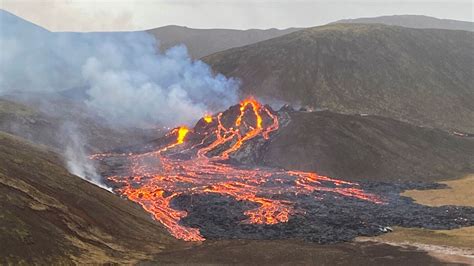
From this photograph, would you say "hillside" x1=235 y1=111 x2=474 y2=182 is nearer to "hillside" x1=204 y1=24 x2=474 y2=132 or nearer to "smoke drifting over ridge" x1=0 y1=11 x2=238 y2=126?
"hillside" x1=204 y1=24 x2=474 y2=132

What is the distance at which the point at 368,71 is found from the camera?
15588cm

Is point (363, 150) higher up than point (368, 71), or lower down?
lower down

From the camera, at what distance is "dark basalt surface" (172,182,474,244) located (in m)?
51.6

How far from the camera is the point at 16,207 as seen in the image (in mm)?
38469

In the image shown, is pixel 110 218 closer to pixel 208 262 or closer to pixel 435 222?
pixel 208 262

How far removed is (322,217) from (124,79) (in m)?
88.7

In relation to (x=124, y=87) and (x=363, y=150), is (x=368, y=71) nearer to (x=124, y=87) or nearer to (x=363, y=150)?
(x=363, y=150)

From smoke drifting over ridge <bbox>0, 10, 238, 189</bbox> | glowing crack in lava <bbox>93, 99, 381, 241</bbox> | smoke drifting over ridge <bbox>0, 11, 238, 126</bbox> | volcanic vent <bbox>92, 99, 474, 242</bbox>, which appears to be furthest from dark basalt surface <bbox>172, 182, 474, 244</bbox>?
smoke drifting over ridge <bbox>0, 11, 238, 126</bbox>

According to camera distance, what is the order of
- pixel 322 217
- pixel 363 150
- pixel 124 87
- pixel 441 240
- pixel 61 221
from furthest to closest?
pixel 124 87 < pixel 363 150 < pixel 322 217 < pixel 441 240 < pixel 61 221

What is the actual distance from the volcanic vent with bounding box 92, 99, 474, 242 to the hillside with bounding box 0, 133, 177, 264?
571 cm

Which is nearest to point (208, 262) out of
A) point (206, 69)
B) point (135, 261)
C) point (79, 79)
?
point (135, 261)

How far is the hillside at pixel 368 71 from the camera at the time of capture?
462ft

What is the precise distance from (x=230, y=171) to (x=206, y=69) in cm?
7988

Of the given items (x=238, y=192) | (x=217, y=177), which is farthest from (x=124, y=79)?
(x=238, y=192)
